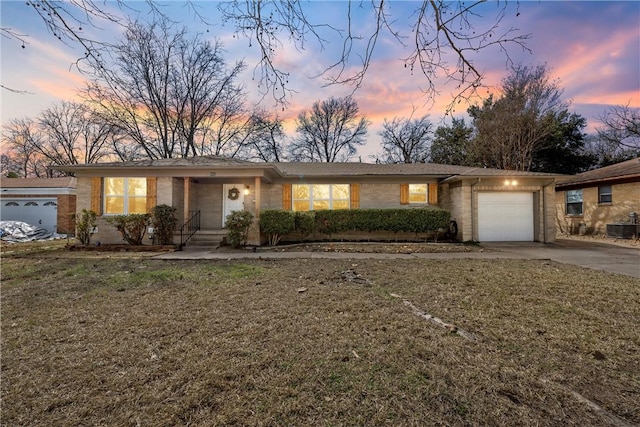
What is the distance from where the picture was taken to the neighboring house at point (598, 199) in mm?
12703

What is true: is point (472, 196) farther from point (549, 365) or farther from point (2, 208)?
point (2, 208)

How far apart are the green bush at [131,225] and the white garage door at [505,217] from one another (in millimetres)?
12944

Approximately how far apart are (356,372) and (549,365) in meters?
1.57

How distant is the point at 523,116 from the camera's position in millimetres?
17812

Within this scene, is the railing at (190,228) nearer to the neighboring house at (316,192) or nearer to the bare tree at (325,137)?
the neighboring house at (316,192)

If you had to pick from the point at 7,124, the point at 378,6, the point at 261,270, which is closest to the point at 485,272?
the point at 261,270

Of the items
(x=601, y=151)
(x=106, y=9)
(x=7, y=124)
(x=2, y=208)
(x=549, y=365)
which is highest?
(x=7, y=124)

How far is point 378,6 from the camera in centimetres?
264

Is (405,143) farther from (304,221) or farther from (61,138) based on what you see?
(61,138)

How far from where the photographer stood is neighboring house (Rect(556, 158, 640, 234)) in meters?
12.7

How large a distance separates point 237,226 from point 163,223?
2704 mm

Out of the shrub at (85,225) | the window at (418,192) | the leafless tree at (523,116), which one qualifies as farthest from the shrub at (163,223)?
the leafless tree at (523,116)

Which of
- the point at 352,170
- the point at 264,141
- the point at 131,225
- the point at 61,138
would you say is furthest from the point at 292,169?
the point at 61,138

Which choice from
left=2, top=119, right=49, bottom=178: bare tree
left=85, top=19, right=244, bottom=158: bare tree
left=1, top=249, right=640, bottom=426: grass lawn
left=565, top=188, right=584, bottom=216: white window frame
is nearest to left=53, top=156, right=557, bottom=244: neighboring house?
left=565, top=188, right=584, bottom=216: white window frame
